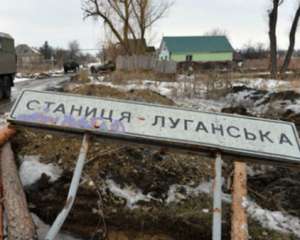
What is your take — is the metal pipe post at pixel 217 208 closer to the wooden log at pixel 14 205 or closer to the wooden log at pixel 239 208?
the wooden log at pixel 239 208

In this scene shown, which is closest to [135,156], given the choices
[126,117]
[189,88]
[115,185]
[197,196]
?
[115,185]

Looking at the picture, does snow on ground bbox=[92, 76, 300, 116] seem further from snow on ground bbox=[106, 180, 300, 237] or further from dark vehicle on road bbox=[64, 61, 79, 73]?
dark vehicle on road bbox=[64, 61, 79, 73]

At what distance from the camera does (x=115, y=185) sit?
13.3ft

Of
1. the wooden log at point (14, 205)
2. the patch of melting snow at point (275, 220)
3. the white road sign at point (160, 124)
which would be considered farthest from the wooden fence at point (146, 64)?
the wooden log at point (14, 205)

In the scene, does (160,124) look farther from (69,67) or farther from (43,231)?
(69,67)

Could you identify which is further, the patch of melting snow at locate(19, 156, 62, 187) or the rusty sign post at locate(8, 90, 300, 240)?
the patch of melting snow at locate(19, 156, 62, 187)

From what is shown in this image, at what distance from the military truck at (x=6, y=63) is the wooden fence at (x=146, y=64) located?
927 centimetres

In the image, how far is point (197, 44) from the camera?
2109 inches

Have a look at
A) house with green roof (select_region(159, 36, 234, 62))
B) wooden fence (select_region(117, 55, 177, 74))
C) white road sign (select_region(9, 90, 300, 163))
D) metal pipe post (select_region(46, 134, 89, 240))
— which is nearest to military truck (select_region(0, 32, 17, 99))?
A: wooden fence (select_region(117, 55, 177, 74))

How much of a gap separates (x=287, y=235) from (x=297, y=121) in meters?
4.66

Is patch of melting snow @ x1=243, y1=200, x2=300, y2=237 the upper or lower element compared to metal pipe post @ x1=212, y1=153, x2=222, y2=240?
lower

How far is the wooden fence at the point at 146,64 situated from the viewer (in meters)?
20.5

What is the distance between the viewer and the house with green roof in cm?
5275

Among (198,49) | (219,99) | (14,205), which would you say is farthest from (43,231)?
(198,49)
